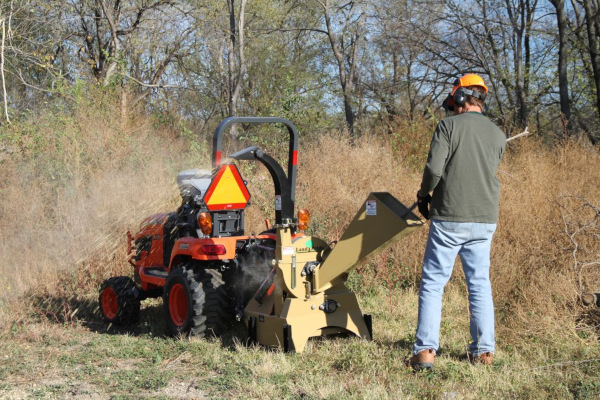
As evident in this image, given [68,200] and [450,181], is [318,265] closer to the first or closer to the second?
[450,181]

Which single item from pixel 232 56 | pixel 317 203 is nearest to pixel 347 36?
pixel 232 56

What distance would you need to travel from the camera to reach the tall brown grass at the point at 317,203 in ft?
21.9

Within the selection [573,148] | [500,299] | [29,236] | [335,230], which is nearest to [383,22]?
[573,148]

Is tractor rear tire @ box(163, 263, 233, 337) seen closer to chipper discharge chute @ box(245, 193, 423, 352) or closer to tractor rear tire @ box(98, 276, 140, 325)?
chipper discharge chute @ box(245, 193, 423, 352)

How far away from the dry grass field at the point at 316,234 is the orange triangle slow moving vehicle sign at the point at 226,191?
119cm

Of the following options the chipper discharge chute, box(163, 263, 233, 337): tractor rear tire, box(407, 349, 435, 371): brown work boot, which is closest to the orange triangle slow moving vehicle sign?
box(163, 263, 233, 337): tractor rear tire

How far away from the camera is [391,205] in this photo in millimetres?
5051

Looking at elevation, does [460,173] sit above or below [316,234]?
above

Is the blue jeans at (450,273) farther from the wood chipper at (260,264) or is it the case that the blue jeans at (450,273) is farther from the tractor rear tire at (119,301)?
the tractor rear tire at (119,301)

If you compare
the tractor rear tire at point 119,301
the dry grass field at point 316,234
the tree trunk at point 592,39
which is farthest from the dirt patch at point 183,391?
the tree trunk at point 592,39

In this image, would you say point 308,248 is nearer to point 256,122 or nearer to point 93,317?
point 256,122

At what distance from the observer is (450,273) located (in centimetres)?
477

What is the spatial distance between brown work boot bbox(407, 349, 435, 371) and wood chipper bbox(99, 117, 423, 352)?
2.71 ft

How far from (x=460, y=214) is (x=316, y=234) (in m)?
A: 4.50
